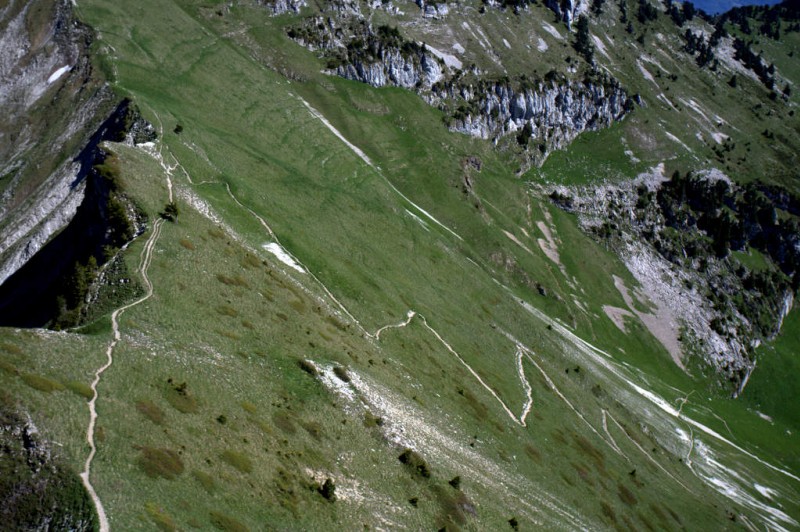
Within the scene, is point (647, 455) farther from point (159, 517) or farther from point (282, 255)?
point (159, 517)

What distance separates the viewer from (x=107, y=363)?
39.0m

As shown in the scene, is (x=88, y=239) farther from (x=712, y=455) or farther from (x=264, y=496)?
(x=712, y=455)

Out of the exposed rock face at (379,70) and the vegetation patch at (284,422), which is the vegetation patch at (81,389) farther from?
the exposed rock face at (379,70)

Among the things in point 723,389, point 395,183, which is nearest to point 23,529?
point 395,183

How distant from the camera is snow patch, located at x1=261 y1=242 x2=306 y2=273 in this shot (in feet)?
265

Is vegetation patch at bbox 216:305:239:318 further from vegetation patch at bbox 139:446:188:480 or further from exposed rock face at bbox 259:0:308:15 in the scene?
exposed rock face at bbox 259:0:308:15

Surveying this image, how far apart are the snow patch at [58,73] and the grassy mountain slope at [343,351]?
9.13 m

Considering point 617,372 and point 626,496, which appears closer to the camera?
point 626,496

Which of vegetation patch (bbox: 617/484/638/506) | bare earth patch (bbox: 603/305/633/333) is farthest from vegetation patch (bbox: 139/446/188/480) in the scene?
bare earth patch (bbox: 603/305/633/333)

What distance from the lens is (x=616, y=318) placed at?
18662 centimetres

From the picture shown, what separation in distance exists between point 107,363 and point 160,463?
9831 mm


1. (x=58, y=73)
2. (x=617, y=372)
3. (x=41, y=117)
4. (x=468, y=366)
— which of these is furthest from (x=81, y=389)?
(x=617, y=372)

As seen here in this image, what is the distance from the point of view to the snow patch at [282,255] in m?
80.7

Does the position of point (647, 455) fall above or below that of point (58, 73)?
below
